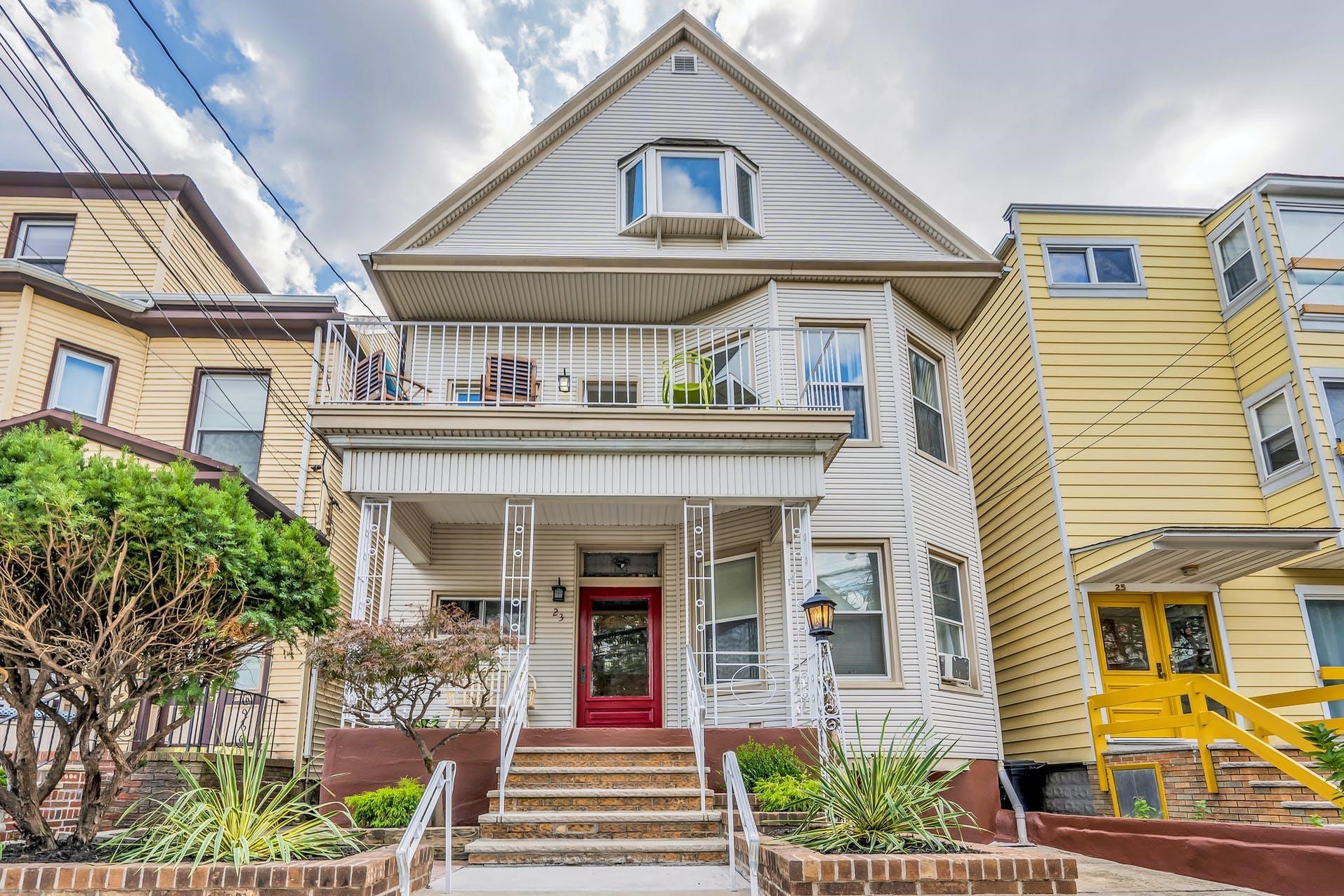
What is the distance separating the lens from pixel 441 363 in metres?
11.4

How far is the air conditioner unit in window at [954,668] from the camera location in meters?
10.6

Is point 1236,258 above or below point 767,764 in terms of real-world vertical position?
above

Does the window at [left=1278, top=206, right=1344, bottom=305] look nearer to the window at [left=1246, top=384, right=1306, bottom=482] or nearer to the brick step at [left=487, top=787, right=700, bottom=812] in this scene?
the window at [left=1246, top=384, right=1306, bottom=482]

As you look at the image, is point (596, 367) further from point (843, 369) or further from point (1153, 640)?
A: point (1153, 640)

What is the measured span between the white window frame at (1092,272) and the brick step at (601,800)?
9.51 metres

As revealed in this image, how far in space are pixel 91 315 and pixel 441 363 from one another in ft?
21.5

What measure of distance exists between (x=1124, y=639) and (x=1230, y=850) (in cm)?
599

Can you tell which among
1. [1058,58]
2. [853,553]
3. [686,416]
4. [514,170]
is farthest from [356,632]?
[1058,58]

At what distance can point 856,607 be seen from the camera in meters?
10.5

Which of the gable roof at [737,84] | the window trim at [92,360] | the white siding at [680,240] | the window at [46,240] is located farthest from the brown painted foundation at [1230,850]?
the window at [46,240]

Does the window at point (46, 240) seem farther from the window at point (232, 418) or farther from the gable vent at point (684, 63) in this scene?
the gable vent at point (684, 63)

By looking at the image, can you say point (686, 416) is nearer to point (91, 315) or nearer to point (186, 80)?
point (186, 80)

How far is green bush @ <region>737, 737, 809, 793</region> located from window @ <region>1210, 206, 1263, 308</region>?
1014cm

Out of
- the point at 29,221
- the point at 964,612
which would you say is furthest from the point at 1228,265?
the point at 29,221
